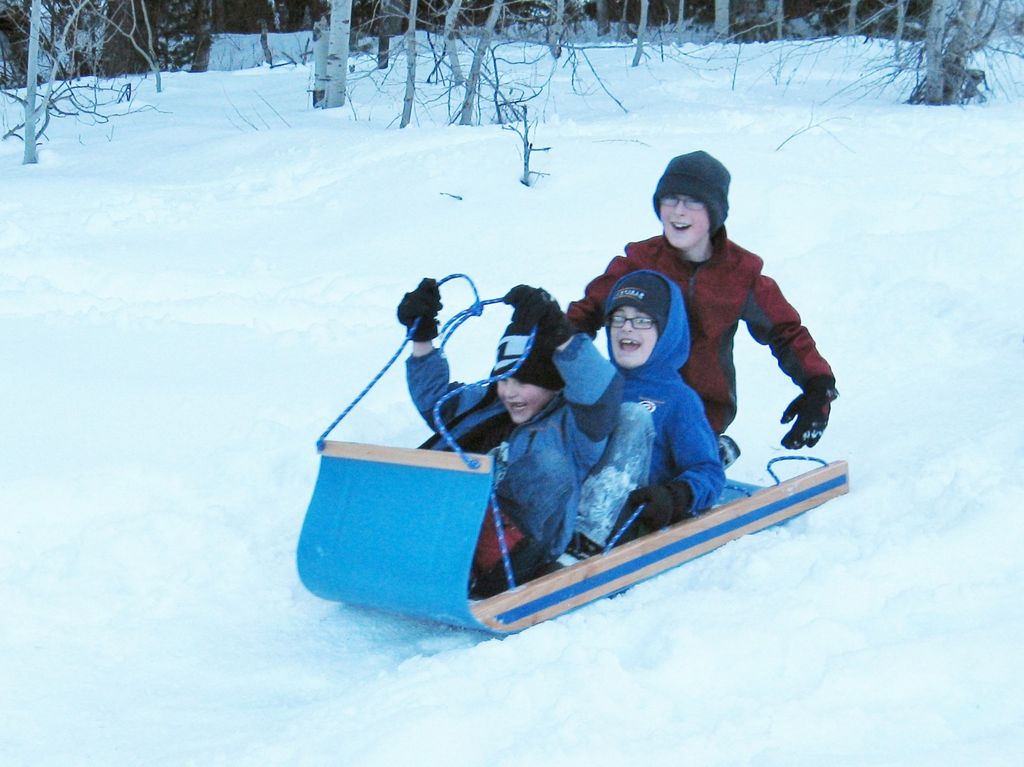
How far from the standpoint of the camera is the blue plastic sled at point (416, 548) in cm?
277

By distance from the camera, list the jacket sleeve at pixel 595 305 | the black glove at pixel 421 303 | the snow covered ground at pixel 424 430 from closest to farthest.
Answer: the snow covered ground at pixel 424 430, the black glove at pixel 421 303, the jacket sleeve at pixel 595 305

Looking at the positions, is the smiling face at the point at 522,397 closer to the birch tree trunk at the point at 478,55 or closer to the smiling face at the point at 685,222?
the smiling face at the point at 685,222

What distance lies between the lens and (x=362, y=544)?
9.51 ft

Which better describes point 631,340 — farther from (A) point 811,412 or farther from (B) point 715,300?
(A) point 811,412

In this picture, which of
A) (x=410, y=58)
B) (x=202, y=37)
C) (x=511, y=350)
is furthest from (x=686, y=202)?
(x=202, y=37)

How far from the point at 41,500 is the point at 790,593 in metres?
2.22

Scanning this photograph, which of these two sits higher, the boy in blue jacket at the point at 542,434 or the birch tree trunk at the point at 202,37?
the birch tree trunk at the point at 202,37

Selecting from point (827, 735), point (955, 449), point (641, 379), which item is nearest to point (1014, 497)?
point (955, 449)

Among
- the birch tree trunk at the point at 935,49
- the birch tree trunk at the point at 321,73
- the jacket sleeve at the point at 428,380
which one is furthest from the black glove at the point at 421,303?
the birch tree trunk at the point at 321,73

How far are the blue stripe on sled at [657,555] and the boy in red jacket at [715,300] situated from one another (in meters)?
0.21

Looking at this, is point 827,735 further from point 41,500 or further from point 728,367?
point 41,500

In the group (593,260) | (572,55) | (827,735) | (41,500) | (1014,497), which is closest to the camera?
(827,735)

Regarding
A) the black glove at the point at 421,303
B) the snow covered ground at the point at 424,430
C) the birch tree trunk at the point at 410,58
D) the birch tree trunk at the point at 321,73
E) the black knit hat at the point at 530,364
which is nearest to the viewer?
the snow covered ground at the point at 424,430

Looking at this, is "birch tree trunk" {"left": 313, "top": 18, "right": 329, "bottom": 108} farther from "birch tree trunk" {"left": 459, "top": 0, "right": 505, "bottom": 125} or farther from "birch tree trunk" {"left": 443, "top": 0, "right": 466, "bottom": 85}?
"birch tree trunk" {"left": 459, "top": 0, "right": 505, "bottom": 125}
